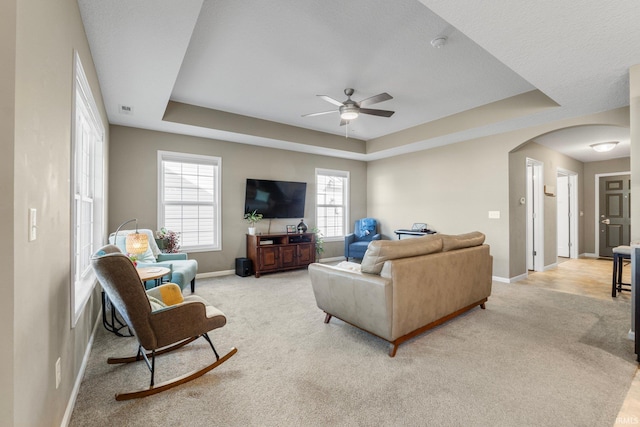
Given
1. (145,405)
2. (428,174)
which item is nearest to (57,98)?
(145,405)

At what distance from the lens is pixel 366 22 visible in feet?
8.14

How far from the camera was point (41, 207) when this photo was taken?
1276mm

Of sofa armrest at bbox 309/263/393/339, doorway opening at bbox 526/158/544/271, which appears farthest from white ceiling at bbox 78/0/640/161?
sofa armrest at bbox 309/263/393/339

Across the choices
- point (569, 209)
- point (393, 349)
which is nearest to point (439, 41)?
point (393, 349)

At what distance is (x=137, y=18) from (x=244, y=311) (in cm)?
290

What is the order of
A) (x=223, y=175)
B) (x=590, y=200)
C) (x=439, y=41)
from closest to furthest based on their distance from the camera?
1. (x=439, y=41)
2. (x=223, y=175)
3. (x=590, y=200)

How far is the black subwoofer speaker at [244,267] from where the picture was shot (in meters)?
5.13

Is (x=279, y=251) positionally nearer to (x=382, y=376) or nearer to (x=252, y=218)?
(x=252, y=218)

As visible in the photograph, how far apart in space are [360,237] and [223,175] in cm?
327

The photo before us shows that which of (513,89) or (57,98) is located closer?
(57,98)

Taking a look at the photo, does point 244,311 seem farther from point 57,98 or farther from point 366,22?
point 366,22

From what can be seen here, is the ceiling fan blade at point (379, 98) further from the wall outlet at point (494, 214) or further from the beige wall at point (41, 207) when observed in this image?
the wall outlet at point (494, 214)

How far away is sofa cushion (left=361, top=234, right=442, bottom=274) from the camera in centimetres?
243

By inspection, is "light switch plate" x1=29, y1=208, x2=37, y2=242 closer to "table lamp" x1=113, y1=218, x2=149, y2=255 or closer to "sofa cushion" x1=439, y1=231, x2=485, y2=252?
"table lamp" x1=113, y1=218, x2=149, y2=255
